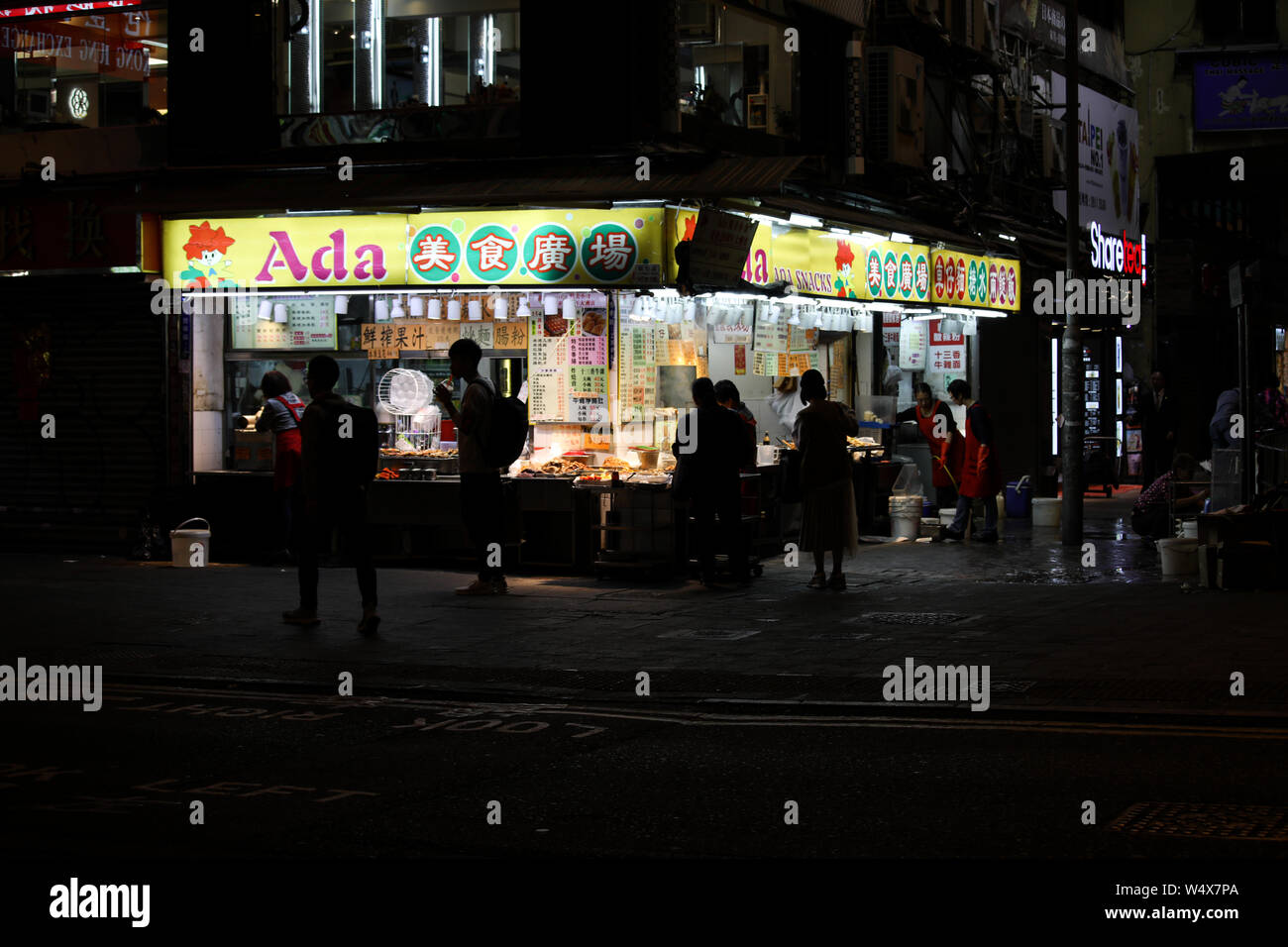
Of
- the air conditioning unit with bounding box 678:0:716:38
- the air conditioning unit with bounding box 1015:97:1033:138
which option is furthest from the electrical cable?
the air conditioning unit with bounding box 678:0:716:38

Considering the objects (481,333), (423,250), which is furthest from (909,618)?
(423,250)

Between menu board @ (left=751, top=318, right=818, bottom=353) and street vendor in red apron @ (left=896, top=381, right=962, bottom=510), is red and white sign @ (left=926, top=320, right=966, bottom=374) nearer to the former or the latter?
street vendor in red apron @ (left=896, top=381, right=962, bottom=510)

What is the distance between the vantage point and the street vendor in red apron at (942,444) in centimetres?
1988

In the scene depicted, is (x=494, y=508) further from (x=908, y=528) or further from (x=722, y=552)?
(x=908, y=528)

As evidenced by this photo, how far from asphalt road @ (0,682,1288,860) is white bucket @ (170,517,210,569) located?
7524 millimetres

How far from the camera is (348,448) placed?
12.6m

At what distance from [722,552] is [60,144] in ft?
30.2

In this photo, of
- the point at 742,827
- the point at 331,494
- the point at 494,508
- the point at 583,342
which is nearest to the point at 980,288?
the point at 583,342

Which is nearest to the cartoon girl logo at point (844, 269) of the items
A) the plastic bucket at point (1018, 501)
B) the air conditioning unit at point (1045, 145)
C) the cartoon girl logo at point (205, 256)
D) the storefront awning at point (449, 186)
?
the storefront awning at point (449, 186)

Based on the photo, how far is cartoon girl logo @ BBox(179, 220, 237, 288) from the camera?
17484 millimetres

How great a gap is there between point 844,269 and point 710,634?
356 inches

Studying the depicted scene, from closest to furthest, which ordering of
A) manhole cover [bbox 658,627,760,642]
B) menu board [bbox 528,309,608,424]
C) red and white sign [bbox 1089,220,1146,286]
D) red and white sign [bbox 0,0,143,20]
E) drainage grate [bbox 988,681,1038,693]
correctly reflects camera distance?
drainage grate [bbox 988,681,1038,693] → manhole cover [bbox 658,627,760,642] → menu board [bbox 528,309,608,424] → red and white sign [bbox 0,0,143,20] → red and white sign [bbox 1089,220,1146,286]

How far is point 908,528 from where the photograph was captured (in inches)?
794

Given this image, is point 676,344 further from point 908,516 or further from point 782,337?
point 908,516
